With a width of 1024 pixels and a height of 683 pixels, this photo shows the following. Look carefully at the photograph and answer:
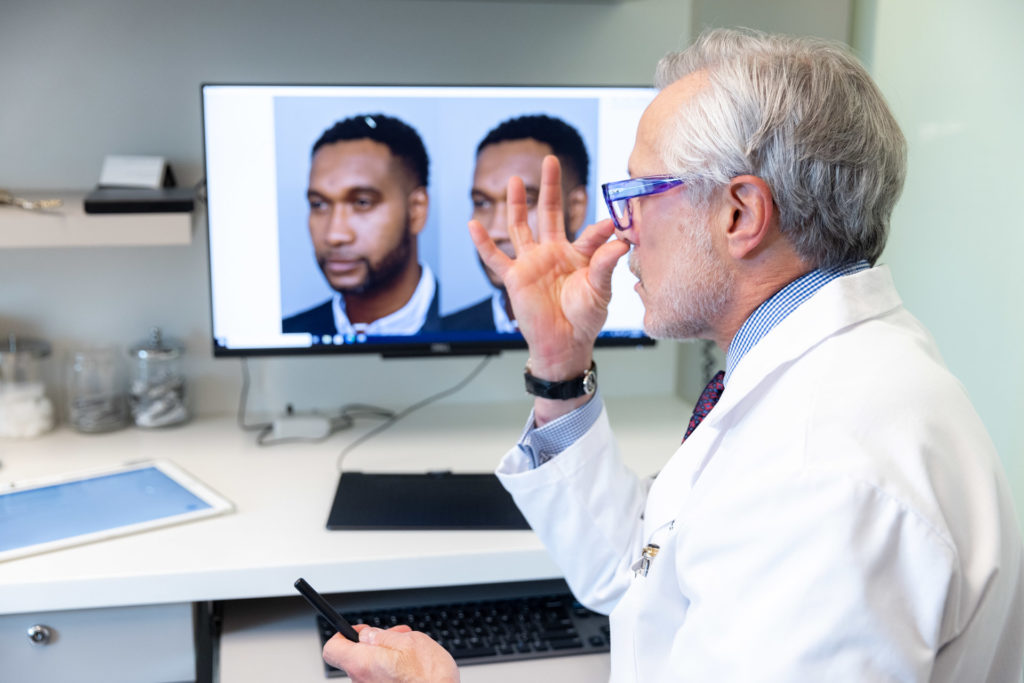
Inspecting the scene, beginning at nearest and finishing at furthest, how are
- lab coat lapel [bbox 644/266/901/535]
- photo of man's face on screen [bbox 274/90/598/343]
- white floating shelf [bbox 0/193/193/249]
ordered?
1. lab coat lapel [bbox 644/266/901/535]
2. white floating shelf [bbox 0/193/193/249]
3. photo of man's face on screen [bbox 274/90/598/343]

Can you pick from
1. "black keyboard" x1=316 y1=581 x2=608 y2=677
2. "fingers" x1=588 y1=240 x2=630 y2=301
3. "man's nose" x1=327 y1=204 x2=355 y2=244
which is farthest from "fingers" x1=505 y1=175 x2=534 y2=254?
"black keyboard" x1=316 y1=581 x2=608 y2=677

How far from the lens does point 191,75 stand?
5.37 feet

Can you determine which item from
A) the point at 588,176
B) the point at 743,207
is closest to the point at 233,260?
the point at 588,176

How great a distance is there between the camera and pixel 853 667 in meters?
0.70

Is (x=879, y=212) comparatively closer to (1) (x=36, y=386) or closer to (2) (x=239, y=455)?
(2) (x=239, y=455)

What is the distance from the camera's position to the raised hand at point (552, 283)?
1232 millimetres

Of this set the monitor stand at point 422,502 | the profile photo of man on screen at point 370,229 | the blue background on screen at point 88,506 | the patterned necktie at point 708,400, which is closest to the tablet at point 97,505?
the blue background on screen at point 88,506

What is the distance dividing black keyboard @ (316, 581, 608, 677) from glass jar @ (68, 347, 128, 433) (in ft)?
1.94

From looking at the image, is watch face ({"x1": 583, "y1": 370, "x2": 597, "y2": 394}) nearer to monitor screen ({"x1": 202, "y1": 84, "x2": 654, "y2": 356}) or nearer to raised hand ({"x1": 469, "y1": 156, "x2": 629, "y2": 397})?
raised hand ({"x1": 469, "y1": 156, "x2": 629, "y2": 397})

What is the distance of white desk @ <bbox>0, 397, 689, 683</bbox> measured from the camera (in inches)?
44.8

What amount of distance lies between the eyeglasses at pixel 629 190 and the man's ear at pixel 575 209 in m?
0.49

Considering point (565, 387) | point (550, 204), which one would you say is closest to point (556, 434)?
point (565, 387)

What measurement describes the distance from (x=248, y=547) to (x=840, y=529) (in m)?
0.77

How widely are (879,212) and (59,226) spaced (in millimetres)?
1133
